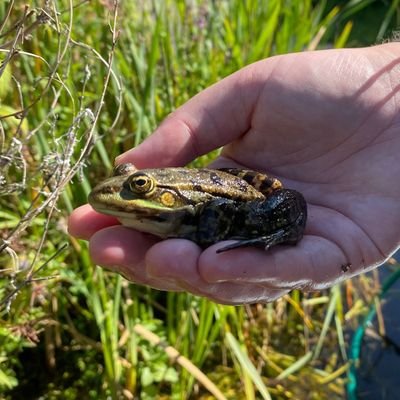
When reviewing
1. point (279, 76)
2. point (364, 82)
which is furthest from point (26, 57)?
point (364, 82)

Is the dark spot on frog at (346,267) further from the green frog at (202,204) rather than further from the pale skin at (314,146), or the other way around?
the green frog at (202,204)

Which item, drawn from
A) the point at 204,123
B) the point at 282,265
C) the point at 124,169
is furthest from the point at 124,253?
the point at 204,123

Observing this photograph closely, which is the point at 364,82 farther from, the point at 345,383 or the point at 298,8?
the point at 345,383

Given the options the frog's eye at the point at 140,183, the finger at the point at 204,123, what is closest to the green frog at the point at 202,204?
the frog's eye at the point at 140,183

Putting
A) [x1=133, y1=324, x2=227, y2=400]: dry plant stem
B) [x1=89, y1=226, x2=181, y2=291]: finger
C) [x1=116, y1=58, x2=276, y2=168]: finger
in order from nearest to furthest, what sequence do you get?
[x1=89, y1=226, x2=181, y2=291]: finger
[x1=116, y1=58, x2=276, y2=168]: finger
[x1=133, y1=324, x2=227, y2=400]: dry plant stem

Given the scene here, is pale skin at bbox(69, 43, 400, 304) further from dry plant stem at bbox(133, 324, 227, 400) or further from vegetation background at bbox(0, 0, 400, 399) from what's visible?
dry plant stem at bbox(133, 324, 227, 400)

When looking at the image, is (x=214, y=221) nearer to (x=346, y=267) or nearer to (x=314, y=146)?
(x=346, y=267)

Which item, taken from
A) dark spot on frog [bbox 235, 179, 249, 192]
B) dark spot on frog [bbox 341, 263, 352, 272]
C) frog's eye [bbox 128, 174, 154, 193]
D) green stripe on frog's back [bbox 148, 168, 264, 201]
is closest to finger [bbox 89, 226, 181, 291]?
frog's eye [bbox 128, 174, 154, 193]
